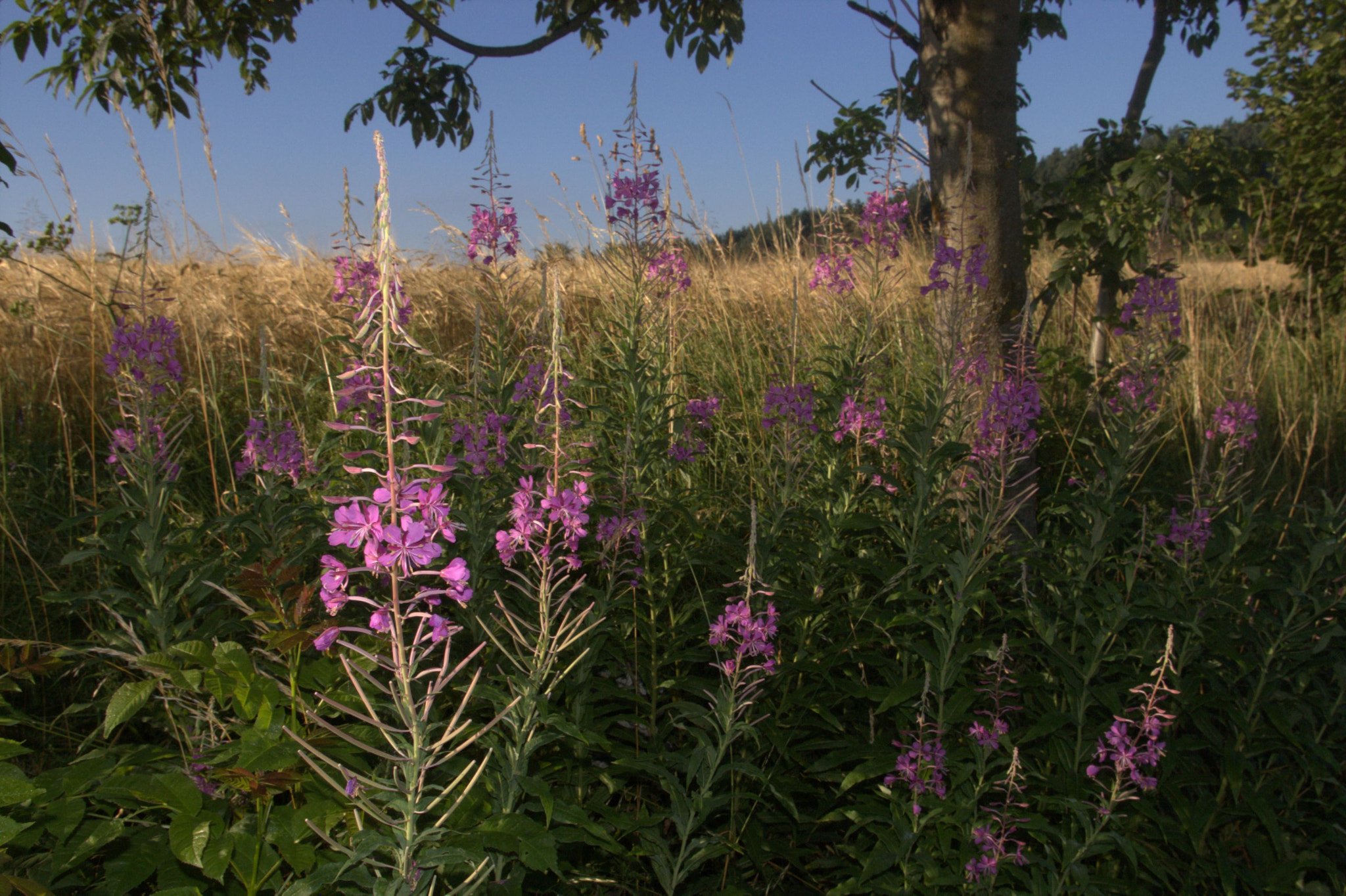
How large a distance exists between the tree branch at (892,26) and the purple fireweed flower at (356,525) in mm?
3561

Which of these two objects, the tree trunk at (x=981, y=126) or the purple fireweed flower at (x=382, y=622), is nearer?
the purple fireweed flower at (x=382, y=622)

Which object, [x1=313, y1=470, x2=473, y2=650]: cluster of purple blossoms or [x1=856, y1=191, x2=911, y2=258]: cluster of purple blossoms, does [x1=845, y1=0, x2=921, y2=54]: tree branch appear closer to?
[x1=856, y1=191, x2=911, y2=258]: cluster of purple blossoms

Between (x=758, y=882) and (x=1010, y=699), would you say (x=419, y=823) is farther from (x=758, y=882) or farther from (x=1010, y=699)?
(x=1010, y=699)

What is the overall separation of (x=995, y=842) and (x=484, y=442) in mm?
1719

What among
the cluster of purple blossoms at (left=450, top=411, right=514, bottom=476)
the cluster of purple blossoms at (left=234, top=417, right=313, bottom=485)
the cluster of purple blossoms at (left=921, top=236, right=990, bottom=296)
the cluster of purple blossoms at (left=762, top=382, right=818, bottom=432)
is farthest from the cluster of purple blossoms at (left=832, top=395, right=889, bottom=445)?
the cluster of purple blossoms at (left=234, top=417, right=313, bottom=485)

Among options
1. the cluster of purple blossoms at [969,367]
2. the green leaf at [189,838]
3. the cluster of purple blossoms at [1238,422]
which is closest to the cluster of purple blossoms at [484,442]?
the green leaf at [189,838]

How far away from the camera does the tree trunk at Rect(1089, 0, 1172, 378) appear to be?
4.01 meters

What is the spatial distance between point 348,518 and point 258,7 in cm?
433

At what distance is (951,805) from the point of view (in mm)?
2000

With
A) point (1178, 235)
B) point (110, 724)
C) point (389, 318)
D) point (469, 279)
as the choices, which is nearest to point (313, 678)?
point (110, 724)

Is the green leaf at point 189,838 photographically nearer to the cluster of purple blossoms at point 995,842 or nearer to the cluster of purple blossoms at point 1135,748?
the cluster of purple blossoms at point 995,842

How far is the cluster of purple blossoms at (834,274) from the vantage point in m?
3.60

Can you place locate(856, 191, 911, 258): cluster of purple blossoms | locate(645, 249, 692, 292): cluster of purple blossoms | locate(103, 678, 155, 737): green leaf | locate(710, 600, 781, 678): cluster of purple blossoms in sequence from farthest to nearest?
locate(856, 191, 911, 258): cluster of purple blossoms
locate(645, 249, 692, 292): cluster of purple blossoms
locate(103, 678, 155, 737): green leaf
locate(710, 600, 781, 678): cluster of purple blossoms

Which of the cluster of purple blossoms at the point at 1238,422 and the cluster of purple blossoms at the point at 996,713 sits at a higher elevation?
the cluster of purple blossoms at the point at 1238,422
